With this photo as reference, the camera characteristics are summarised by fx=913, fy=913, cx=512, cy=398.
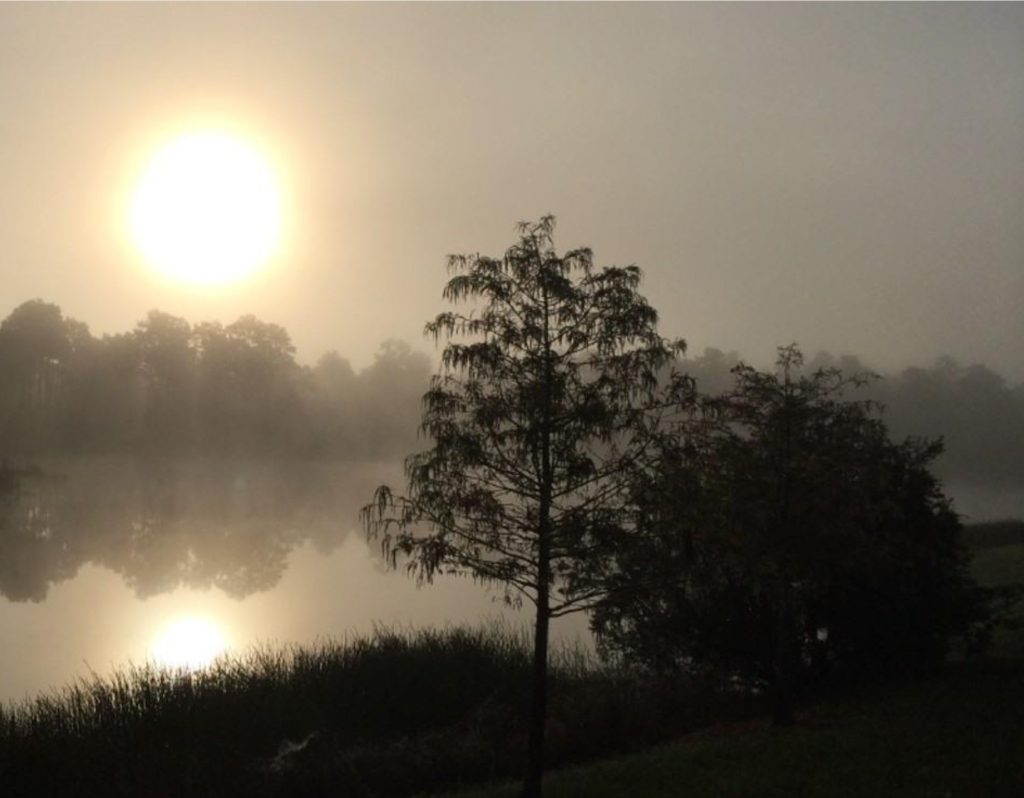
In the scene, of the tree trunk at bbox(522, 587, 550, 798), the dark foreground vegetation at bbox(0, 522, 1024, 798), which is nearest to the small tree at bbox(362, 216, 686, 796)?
the tree trunk at bbox(522, 587, 550, 798)

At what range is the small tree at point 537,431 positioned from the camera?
32.2 ft

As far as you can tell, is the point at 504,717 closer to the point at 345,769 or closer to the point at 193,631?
the point at 345,769

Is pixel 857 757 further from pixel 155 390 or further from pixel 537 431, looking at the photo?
pixel 155 390

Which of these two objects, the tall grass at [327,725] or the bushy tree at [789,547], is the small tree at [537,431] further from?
the tall grass at [327,725]

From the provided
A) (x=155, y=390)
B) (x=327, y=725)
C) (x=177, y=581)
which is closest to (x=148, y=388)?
(x=155, y=390)

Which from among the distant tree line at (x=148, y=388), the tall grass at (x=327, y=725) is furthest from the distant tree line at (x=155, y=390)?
the tall grass at (x=327, y=725)

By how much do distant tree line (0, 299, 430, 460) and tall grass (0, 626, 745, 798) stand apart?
76.0m

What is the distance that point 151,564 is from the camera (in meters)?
39.0

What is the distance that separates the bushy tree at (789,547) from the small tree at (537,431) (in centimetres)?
54

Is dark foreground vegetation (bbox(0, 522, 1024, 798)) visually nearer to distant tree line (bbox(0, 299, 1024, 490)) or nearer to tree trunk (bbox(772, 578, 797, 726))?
tree trunk (bbox(772, 578, 797, 726))

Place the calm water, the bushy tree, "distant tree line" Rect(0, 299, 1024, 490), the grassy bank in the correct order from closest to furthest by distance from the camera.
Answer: the grassy bank, the bushy tree, the calm water, "distant tree line" Rect(0, 299, 1024, 490)

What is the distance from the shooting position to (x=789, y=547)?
1192 cm

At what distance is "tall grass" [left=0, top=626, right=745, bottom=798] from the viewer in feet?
41.4

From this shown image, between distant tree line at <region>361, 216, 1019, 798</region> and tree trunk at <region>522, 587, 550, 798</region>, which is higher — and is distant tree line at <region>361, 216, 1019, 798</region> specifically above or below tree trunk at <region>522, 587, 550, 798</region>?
above
